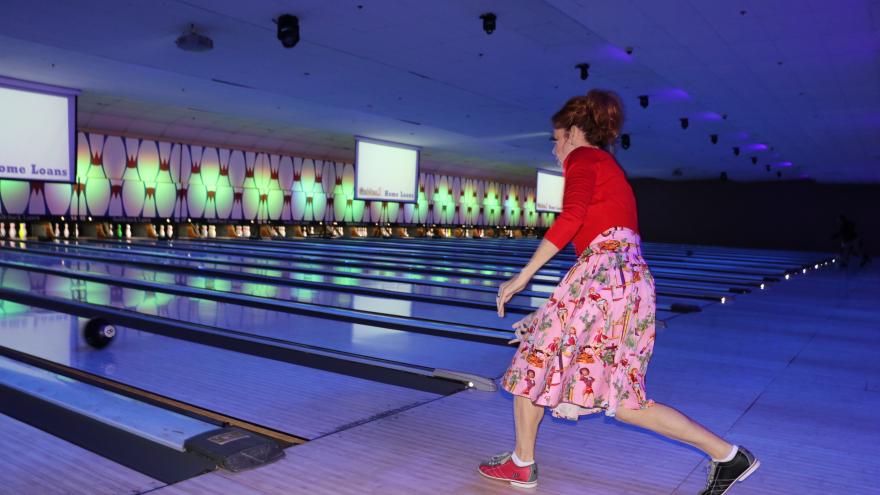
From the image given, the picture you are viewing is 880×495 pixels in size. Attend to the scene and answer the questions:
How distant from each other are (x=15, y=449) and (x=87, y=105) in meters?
14.9

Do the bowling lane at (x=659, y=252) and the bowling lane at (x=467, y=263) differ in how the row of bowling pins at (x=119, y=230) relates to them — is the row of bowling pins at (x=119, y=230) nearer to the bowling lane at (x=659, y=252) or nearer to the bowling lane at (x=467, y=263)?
the bowling lane at (x=467, y=263)

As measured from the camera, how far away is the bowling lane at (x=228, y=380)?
2898 millimetres

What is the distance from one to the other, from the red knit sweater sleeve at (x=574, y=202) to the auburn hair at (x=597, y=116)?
139 mm

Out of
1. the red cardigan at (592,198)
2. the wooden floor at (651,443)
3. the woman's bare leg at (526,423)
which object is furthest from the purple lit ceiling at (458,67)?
the woman's bare leg at (526,423)

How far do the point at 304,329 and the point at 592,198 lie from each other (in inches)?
128

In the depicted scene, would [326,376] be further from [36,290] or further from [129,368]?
[36,290]

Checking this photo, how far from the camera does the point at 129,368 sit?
3561mm

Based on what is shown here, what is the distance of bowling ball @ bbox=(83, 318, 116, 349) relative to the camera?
153 inches

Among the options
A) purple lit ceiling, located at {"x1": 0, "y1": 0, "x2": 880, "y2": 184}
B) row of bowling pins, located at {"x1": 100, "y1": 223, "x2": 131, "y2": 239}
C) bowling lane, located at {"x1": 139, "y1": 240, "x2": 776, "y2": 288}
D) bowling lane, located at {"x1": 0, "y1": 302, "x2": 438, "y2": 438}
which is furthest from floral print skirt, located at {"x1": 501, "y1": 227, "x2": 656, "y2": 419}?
row of bowling pins, located at {"x1": 100, "y1": 223, "x2": 131, "y2": 239}

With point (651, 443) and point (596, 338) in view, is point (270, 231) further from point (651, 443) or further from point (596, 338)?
point (596, 338)

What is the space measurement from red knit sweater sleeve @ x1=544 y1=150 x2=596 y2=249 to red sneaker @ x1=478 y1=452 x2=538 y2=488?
2.45ft

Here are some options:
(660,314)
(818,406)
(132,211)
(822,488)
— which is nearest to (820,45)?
(660,314)

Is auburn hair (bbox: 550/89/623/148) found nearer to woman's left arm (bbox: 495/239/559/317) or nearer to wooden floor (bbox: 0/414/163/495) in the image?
woman's left arm (bbox: 495/239/559/317)

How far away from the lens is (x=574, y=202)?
1986mm
